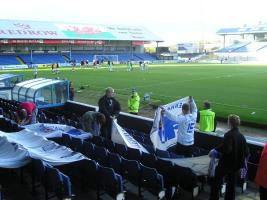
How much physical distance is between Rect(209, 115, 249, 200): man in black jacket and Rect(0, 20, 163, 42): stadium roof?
63689 mm

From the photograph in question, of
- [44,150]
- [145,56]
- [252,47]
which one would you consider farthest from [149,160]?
[252,47]

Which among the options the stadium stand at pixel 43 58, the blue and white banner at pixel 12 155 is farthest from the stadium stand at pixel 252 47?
the blue and white banner at pixel 12 155

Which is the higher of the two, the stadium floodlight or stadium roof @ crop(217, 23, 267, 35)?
stadium roof @ crop(217, 23, 267, 35)

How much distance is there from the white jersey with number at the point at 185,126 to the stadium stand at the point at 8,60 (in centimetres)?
6040

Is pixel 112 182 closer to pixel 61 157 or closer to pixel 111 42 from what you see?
pixel 61 157

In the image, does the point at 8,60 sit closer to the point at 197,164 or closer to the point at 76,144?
the point at 76,144

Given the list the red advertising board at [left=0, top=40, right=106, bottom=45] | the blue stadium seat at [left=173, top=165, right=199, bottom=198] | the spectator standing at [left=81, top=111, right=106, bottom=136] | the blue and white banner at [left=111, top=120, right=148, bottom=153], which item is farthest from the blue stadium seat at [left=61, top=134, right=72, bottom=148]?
the red advertising board at [left=0, top=40, right=106, bottom=45]

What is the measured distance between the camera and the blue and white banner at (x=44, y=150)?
25.1 feet

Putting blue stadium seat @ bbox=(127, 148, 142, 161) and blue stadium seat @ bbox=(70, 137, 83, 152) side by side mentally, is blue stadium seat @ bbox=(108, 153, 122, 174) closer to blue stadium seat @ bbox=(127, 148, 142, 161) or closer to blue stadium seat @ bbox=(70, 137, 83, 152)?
blue stadium seat @ bbox=(127, 148, 142, 161)

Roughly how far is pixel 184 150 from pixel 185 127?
2.10 ft

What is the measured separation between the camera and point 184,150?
924 cm

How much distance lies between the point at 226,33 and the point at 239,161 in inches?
4660

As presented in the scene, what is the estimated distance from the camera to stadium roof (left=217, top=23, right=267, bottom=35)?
10971cm

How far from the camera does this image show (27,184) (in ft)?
27.7
